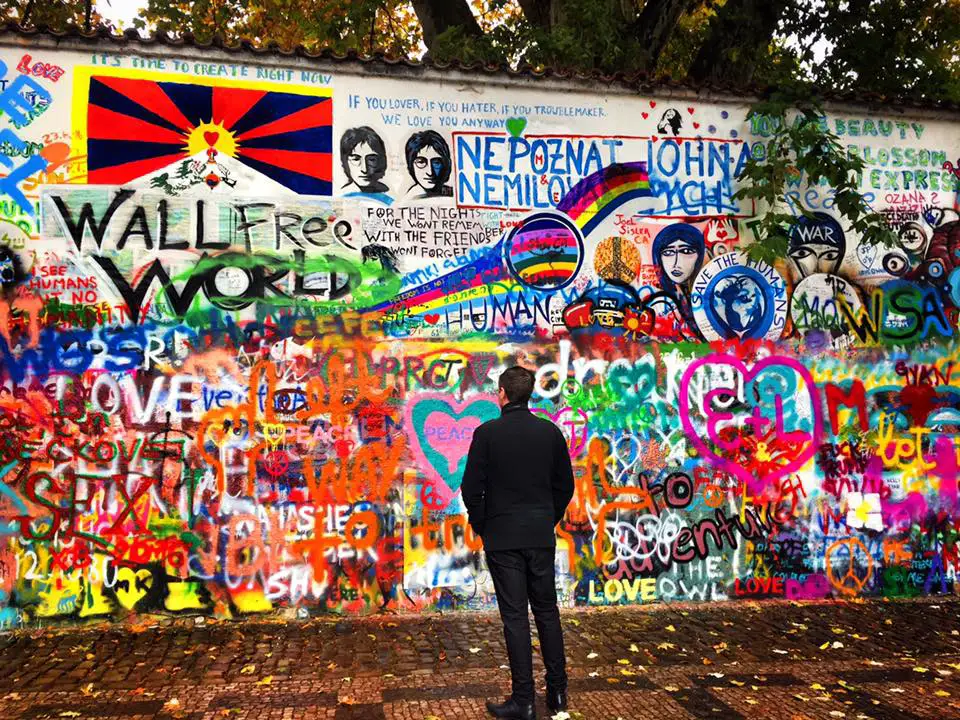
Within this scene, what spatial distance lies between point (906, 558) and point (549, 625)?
15.5ft

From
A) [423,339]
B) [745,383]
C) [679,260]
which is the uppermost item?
[679,260]

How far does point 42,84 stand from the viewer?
7.08m

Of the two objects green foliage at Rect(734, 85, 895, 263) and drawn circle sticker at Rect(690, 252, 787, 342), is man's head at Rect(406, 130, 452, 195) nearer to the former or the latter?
drawn circle sticker at Rect(690, 252, 787, 342)

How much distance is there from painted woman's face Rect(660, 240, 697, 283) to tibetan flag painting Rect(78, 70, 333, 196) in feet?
9.81

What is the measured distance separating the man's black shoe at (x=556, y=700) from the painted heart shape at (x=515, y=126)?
4689 mm

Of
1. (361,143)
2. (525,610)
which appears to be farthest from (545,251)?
(525,610)

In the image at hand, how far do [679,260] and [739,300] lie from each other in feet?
2.17

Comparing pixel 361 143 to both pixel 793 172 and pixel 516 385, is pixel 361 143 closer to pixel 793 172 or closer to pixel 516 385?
pixel 516 385

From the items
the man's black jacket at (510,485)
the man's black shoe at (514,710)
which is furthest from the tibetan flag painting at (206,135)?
the man's black shoe at (514,710)

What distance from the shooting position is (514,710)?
515 cm

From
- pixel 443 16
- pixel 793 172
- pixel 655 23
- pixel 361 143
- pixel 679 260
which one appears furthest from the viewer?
pixel 443 16

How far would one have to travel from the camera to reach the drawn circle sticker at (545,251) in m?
7.88

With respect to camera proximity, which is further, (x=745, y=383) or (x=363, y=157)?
(x=745, y=383)

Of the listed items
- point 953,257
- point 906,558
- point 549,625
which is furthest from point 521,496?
point 953,257
